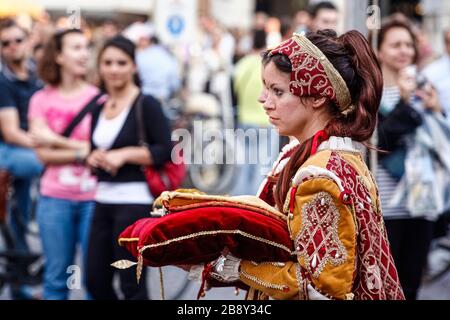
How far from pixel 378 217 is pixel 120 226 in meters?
2.66

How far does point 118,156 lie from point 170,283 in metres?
0.86

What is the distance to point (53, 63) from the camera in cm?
696

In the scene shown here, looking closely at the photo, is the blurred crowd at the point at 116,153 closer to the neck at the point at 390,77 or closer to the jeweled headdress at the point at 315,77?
the neck at the point at 390,77

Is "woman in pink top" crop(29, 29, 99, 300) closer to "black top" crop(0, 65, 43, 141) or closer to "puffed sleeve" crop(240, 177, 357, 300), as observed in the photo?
"black top" crop(0, 65, 43, 141)

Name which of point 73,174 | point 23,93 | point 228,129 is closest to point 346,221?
point 73,174

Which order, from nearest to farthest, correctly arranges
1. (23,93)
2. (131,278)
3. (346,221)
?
1. (346,221)
2. (131,278)
3. (23,93)

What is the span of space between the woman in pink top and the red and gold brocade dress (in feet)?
10.7

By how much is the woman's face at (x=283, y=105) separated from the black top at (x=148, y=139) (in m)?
2.54

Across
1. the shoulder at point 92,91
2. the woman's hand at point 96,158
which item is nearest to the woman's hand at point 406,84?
the woman's hand at point 96,158

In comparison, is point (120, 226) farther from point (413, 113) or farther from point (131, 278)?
point (413, 113)

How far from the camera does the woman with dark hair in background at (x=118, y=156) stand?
5922 mm

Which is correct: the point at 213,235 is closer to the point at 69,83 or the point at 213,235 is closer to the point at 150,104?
the point at 150,104

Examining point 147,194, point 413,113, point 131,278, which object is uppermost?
point 413,113

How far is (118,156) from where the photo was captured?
5969 mm
